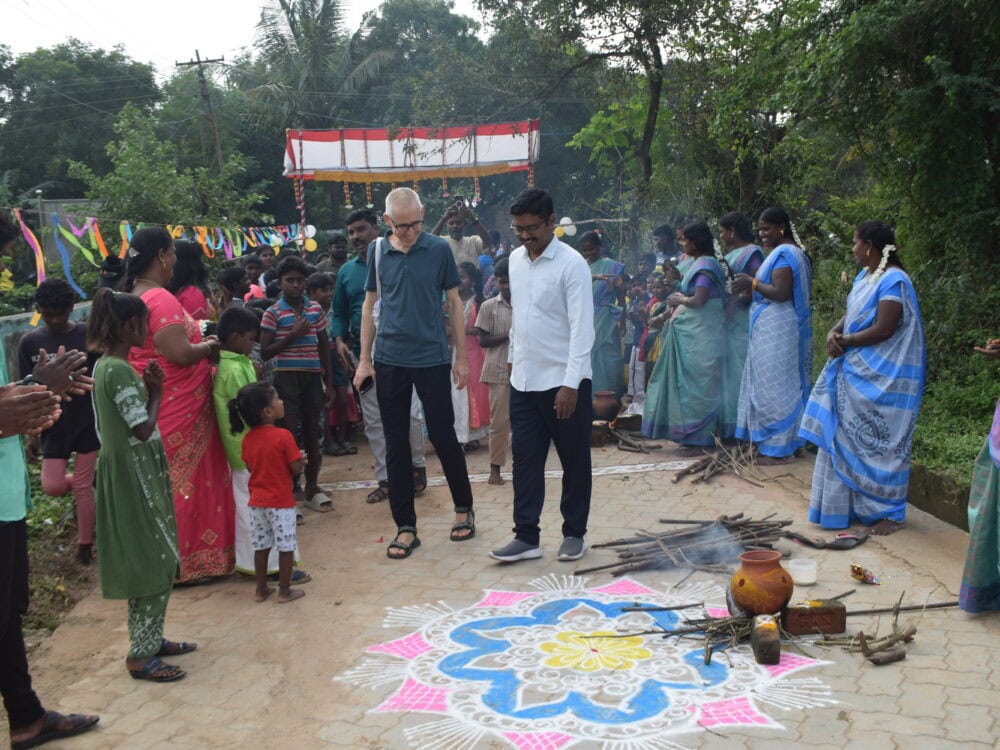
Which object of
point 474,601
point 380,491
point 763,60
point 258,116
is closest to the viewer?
point 474,601

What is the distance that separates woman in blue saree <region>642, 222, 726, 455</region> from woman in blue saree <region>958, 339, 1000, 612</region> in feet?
11.5

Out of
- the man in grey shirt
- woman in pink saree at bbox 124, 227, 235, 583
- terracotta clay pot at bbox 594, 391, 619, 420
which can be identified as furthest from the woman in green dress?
terracotta clay pot at bbox 594, 391, 619, 420

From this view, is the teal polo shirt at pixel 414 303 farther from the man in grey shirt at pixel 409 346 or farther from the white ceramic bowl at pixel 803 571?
the white ceramic bowl at pixel 803 571

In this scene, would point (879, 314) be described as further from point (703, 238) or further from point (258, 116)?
point (258, 116)

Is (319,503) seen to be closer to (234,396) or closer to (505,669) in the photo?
(234,396)

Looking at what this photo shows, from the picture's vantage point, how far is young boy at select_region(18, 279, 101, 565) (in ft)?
18.4

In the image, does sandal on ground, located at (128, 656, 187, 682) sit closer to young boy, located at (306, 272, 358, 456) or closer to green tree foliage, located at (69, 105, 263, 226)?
young boy, located at (306, 272, 358, 456)

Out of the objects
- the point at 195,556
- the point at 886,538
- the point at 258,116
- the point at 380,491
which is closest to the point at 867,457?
the point at 886,538

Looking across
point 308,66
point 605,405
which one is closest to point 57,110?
point 308,66

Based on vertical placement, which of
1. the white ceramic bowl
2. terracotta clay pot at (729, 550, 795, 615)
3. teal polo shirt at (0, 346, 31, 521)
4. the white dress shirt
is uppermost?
the white dress shirt

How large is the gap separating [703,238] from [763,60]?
8.37ft

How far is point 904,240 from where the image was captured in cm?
879

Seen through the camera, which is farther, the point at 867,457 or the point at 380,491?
the point at 380,491

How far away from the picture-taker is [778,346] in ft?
22.6
